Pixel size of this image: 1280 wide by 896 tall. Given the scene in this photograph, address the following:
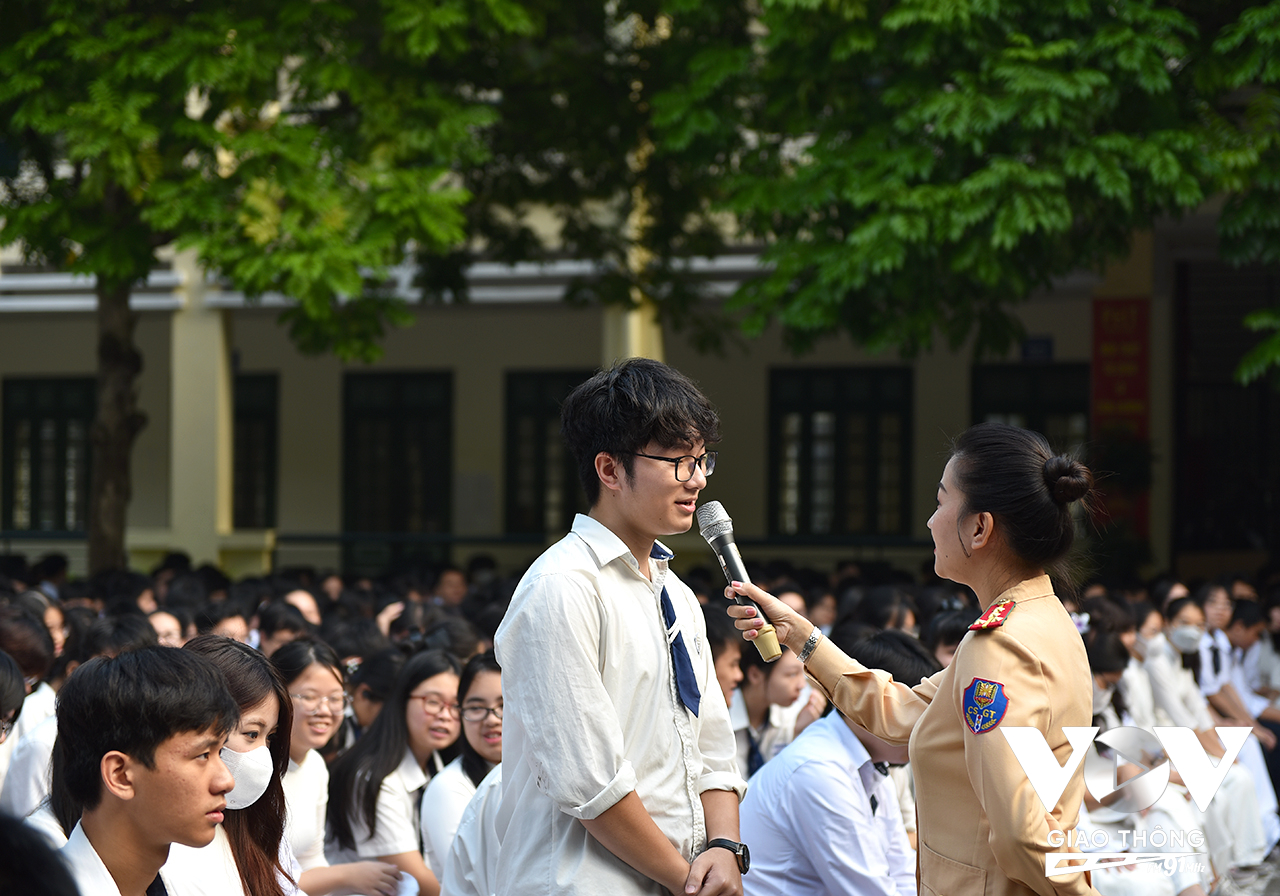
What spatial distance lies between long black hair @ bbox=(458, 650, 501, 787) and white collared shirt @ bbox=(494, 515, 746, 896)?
1.60 metres

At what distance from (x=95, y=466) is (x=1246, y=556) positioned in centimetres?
1220

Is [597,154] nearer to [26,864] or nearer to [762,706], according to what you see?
[762,706]

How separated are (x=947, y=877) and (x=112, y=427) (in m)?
9.75

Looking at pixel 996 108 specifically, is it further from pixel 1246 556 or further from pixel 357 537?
pixel 357 537

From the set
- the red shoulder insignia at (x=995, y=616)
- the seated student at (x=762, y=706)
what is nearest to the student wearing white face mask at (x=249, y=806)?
the red shoulder insignia at (x=995, y=616)

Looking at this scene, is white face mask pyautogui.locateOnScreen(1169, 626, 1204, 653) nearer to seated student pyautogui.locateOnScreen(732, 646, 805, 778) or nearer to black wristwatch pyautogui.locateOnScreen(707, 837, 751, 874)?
seated student pyautogui.locateOnScreen(732, 646, 805, 778)

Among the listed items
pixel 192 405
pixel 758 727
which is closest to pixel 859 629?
pixel 758 727

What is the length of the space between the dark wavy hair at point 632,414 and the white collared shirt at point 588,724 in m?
0.14

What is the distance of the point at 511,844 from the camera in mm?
2336

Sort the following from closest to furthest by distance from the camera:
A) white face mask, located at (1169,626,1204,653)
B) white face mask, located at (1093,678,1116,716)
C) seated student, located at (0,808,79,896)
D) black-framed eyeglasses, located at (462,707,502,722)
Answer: seated student, located at (0,808,79,896) → black-framed eyeglasses, located at (462,707,502,722) → white face mask, located at (1093,678,1116,716) → white face mask, located at (1169,626,1204,653)

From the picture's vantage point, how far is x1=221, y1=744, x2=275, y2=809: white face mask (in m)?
2.62

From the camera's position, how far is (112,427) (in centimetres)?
1086

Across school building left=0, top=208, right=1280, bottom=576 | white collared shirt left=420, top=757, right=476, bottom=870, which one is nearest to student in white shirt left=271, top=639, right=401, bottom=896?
white collared shirt left=420, top=757, right=476, bottom=870

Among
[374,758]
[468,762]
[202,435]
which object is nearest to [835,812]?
[468,762]
